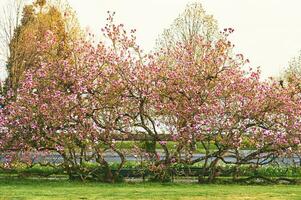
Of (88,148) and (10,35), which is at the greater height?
(10,35)

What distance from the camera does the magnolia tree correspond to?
1898 centimetres

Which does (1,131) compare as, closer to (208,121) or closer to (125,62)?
(125,62)

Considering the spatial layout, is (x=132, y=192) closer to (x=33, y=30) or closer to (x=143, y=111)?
(x=143, y=111)

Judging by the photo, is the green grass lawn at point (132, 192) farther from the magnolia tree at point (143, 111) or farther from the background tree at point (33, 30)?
the background tree at point (33, 30)

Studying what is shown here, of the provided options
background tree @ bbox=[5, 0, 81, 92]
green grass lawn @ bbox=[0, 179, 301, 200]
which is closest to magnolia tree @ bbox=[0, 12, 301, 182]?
green grass lawn @ bbox=[0, 179, 301, 200]

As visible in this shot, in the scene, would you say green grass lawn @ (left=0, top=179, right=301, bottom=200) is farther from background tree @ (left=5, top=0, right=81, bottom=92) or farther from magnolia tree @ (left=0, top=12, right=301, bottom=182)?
background tree @ (left=5, top=0, right=81, bottom=92)

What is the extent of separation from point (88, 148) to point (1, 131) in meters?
2.75

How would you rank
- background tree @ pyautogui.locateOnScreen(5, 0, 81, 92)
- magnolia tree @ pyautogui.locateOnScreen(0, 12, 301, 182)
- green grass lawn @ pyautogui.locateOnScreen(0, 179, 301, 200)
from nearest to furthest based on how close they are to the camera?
1. green grass lawn @ pyautogui.locateOnScreen(0, 179, 301, 200)
2. magnolia tree @ pyautogui.locateOnScreen(0, 12, 301, 182)
3. background tree @ pyautogui.locateOnScreen(5, 0, 81, 92)

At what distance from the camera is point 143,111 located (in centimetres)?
1953

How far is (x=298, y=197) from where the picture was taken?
1493 centimetres

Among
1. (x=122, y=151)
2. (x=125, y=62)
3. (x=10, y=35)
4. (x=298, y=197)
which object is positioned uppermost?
(x=10, y=35)

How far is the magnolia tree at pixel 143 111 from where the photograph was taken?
1898 cm

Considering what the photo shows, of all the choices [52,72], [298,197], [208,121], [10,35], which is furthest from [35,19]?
[298,197]

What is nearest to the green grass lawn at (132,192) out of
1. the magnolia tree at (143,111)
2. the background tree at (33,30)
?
the magnolia tree at (143,111)
